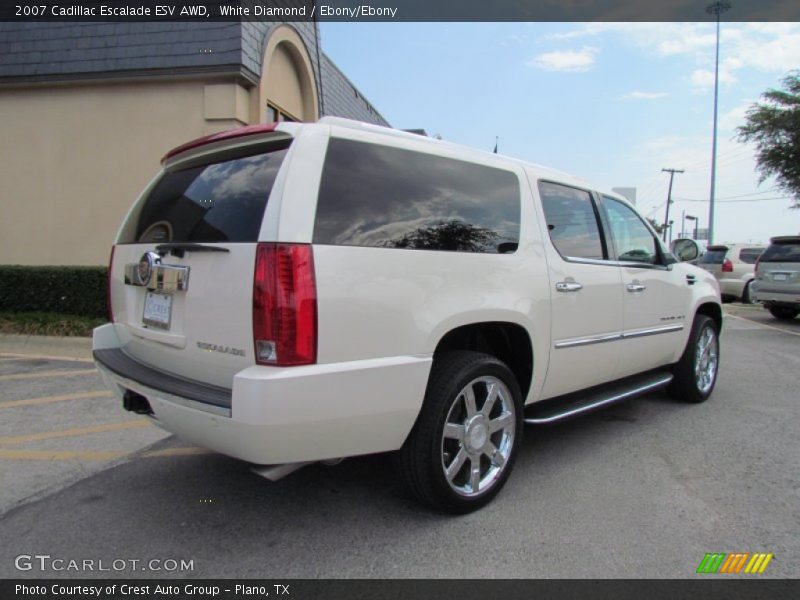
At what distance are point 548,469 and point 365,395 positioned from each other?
5.69 feet

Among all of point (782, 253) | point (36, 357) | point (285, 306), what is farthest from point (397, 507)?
point (782, 253)

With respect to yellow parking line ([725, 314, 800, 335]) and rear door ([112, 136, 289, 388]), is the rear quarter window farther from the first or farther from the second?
yellow parking line ([725, 314, 800, 335])

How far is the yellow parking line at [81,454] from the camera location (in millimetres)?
3771

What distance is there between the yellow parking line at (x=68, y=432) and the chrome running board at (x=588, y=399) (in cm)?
309

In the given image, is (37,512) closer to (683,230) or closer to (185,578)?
(185,578)

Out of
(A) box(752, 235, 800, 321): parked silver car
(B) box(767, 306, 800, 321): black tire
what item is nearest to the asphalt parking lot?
(A) box(752, 235, 800, 321): parked silver car

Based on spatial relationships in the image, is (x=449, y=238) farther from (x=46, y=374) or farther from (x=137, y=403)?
(x=46, y=374)

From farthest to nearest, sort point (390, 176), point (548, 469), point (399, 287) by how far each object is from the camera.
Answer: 1. point (548, 469)
2. point (390, 176)
3. point (399, 287)

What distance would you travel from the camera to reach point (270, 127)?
2.56 m

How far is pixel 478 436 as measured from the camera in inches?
116

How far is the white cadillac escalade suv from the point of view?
7.48ft

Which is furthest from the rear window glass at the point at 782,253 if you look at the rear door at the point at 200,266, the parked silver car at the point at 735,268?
the rear door at the point at 200,266

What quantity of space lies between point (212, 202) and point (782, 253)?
11.9 metres
